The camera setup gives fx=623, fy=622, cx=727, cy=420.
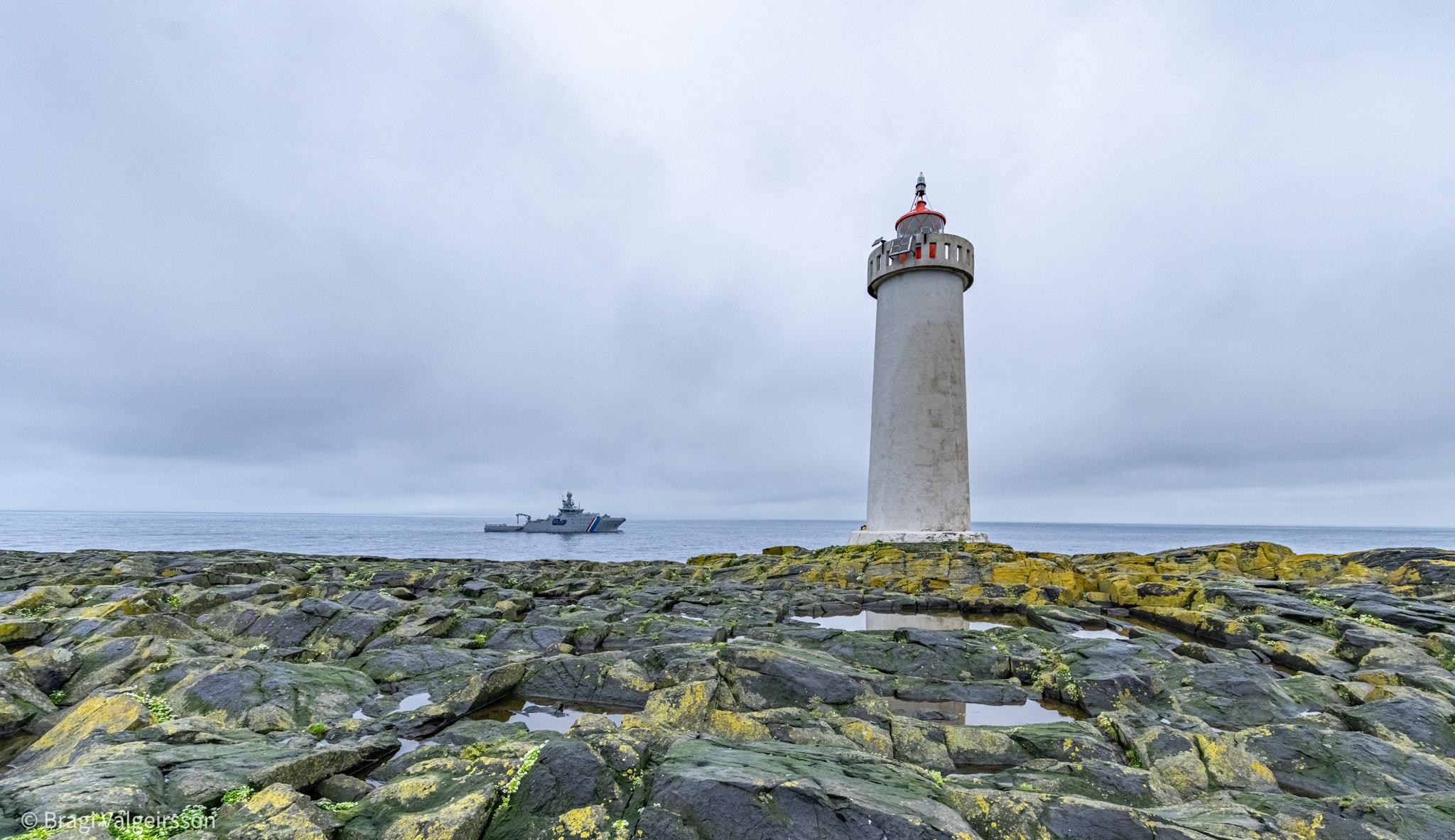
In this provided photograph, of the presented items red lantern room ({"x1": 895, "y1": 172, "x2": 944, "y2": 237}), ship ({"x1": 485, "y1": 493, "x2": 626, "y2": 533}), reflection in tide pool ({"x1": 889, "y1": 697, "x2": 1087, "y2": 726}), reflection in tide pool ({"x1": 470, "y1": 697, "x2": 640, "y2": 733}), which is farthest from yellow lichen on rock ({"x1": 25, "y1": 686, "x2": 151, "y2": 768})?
ship ({"x1": 485, "y1": 493, "x2": 626, "y2": 533})

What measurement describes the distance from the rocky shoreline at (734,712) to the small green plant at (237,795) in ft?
0.23

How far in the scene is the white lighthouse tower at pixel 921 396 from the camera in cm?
2608

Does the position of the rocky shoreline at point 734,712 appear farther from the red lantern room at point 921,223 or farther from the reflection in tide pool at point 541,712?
the red lantern room at point 921,223

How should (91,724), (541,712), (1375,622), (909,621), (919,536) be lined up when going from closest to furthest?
1. (91,724)
2. (541,712)
3. (1375,622)
4. (909,621)
5. (919,536)

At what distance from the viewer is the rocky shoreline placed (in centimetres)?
481

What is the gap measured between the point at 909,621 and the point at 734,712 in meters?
8.72

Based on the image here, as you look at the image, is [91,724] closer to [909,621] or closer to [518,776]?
[518,776]

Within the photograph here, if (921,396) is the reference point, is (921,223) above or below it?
above

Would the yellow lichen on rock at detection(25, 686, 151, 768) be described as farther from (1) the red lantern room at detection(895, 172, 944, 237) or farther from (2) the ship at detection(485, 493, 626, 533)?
(2) the ship at detection(485, 493, 626, 533)

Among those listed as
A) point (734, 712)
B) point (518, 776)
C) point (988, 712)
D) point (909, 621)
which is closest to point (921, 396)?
point (909, 621)

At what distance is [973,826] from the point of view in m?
4.89

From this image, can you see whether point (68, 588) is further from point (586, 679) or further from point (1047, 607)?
point (1047, 607)

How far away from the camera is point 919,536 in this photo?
2564 cm

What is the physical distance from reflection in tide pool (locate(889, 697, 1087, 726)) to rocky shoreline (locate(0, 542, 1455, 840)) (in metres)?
0.05
